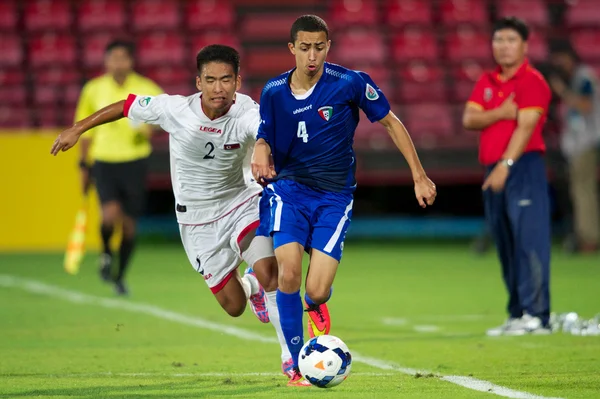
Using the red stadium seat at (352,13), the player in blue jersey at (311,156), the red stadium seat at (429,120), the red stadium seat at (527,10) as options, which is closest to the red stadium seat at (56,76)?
the red stadium seat at (352,13)

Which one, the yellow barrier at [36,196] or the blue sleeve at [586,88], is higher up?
the blue sleeve at [586,88]

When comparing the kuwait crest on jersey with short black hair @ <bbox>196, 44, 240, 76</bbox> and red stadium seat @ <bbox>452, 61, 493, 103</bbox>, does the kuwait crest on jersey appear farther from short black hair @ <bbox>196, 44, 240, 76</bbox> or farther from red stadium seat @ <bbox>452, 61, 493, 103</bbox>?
red stadium seat @ <bbox>452, 61, 493, 103</bbox>

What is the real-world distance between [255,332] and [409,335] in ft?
3.93

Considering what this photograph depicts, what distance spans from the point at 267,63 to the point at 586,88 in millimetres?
6324

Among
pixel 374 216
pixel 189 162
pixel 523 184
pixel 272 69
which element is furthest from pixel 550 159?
pixel 189 162

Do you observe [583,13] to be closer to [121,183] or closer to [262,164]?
[121,183]

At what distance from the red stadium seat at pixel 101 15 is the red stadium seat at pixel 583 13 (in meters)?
7.93

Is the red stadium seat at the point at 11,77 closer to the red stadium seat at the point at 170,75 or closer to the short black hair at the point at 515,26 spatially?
the red stadium seat at the point at 170,75

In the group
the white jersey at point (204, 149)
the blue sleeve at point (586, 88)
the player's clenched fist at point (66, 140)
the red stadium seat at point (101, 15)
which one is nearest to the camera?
the player's clenched fist at point (66, 140)

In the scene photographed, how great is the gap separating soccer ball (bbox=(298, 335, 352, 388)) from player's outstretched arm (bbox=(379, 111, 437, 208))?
0.89 meters

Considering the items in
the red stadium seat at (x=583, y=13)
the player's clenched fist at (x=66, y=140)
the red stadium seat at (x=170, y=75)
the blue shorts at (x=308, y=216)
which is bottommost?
the blue shorts at (x=308, y=216)

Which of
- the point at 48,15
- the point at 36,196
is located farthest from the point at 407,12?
the point at 36,196

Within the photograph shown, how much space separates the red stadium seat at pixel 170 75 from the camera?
19.9 meters

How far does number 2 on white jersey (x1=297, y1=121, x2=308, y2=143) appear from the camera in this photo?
662cm
